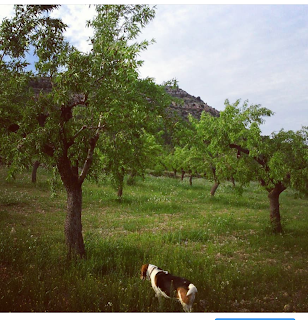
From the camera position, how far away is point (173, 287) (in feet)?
20.0

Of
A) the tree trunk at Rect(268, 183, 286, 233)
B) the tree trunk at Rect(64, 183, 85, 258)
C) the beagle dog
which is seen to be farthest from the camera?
the tree trunk at Rect(268, 183, 286, 233)

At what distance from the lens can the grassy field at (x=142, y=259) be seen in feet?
21.7

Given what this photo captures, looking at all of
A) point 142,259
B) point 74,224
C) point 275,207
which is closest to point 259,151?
point 275,207

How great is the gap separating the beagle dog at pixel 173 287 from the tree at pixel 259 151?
9.17 m

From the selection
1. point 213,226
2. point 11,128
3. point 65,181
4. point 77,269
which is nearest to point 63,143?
point 65,181

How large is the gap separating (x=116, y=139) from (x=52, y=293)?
4737mm

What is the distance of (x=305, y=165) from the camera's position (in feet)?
45.8

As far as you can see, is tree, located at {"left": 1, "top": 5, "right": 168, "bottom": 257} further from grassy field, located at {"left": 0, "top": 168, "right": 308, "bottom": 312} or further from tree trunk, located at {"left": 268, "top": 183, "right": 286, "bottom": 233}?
tree trunk, located at {"left": 268, "top": 183, "right": 286, "bottom": 233}

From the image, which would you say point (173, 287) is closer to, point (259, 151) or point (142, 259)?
point (142, 259)

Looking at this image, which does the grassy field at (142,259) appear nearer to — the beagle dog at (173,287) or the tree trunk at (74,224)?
the beagle dog at (173,287)

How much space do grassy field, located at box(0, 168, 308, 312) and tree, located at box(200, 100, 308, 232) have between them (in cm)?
308

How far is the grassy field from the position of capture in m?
6.62

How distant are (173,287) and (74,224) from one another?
4814mm

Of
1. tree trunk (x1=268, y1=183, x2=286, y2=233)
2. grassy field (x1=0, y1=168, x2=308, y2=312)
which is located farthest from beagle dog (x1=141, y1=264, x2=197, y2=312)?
tree trunk (x1=268, y1=183, x2=286, y2=233)
